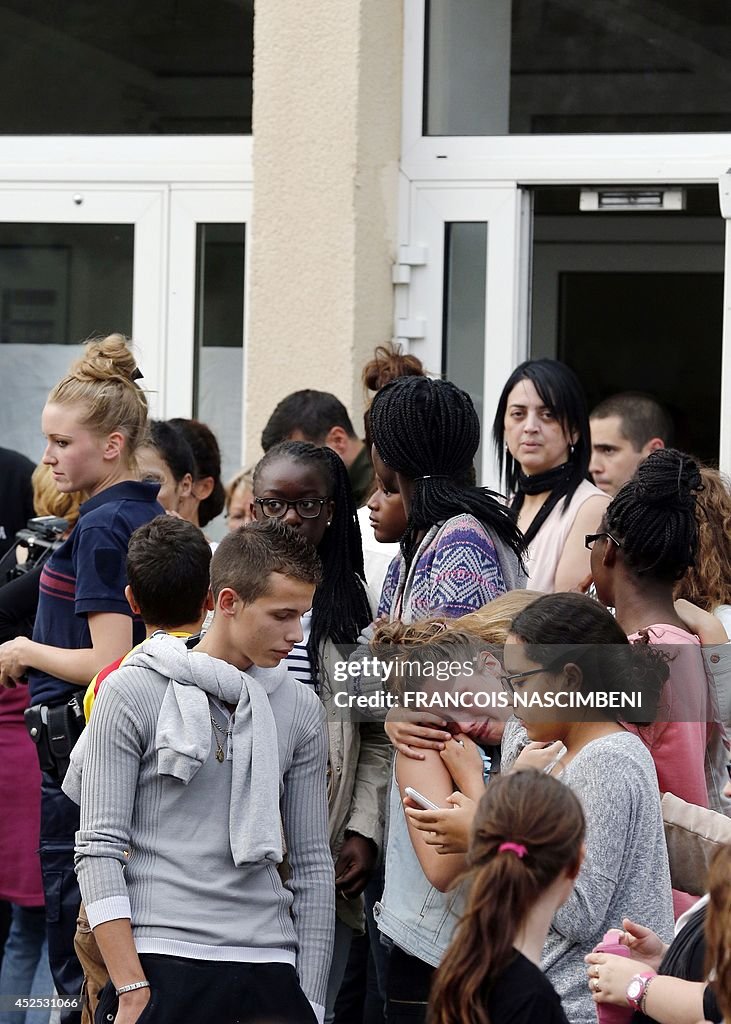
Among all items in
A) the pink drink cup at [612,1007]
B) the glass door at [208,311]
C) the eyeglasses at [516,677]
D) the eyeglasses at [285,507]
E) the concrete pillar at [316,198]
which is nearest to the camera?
the pink drink cup at [612,1007]

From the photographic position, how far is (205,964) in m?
2.74

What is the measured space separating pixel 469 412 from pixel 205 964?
1.41 metres

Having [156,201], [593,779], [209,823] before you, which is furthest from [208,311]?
[593,779]

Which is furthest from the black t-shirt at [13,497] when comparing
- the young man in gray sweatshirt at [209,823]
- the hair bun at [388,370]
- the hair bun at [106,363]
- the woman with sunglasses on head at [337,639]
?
the young man in gray sweatshirt at [209,823]

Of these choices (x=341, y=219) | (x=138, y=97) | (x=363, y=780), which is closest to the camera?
(x=363, y=780)

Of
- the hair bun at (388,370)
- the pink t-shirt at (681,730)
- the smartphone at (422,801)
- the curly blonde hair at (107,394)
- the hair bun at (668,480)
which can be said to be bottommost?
the smartphone at (422,801)

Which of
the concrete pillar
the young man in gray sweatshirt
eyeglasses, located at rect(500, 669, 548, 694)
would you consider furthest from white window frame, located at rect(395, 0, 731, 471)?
eyeglasses, located at rect(500, 669, 548, 694)

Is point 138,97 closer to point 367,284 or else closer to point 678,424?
point 367,284

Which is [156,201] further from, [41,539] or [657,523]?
[657,523]

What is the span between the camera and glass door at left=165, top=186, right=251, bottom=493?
6.02 meters

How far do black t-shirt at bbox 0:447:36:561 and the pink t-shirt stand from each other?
3.37 meters

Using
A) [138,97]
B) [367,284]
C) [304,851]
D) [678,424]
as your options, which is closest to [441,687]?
[304,851]

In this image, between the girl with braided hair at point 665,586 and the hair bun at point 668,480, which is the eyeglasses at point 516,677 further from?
the hair bun at point 668,480

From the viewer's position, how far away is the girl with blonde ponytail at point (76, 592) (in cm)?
358
